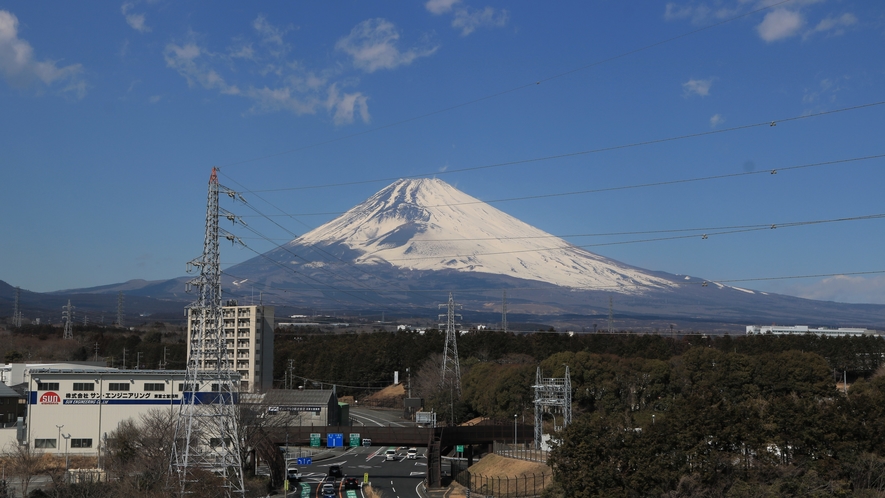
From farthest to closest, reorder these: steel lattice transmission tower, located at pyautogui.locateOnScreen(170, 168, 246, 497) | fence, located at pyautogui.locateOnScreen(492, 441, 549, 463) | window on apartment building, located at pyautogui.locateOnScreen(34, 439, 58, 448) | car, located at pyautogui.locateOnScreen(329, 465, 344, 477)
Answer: car, located at pyautogui.locateOnScreen(329, 465, 344, 477) < window on apartment building, located at pyautogui.locateOnScreen(34, 439, 58, 448) < fence, located at pyautogui.locateOnScreen(492, 441, 549, 463) < steel lattice transmission tower, located at pyautogui.locateOnScreen(170, 168, 246, 497)

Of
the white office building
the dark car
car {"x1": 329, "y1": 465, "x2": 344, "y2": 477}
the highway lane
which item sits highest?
the white office building

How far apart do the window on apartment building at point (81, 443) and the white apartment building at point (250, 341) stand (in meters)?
37.8

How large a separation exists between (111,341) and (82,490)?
287 feet

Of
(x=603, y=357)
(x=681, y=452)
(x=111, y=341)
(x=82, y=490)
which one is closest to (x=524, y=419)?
(x=603, y=357)

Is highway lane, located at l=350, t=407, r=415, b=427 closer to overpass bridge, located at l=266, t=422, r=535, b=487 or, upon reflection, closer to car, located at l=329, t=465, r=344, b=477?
overpass bridge, located at l=266, t=422, r=535, b=487

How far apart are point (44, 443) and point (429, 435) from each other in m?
22.5

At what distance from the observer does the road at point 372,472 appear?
151ft

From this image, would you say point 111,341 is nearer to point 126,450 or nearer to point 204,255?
point 126,450

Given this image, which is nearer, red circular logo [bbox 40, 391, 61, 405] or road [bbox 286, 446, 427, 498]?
road [bbox 286, 446, 427, 498]

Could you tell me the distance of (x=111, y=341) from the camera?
11725cm

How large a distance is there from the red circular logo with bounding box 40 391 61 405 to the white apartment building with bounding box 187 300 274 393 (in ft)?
124

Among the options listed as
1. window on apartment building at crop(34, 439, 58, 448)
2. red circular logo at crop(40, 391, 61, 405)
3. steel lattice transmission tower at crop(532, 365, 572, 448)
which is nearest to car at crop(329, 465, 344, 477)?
steel lattice transmission tower at crop(532, 365, 572, 448)

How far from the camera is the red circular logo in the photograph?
170 ft

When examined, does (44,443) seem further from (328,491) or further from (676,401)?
(676,401)
